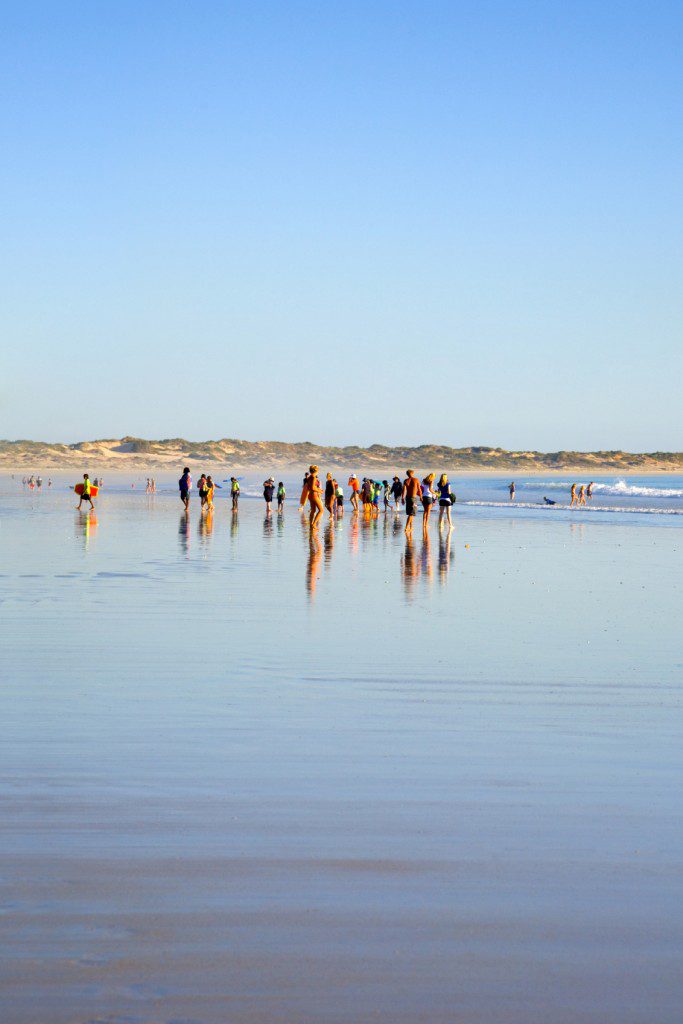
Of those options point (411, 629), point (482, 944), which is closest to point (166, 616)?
point (411, 629)

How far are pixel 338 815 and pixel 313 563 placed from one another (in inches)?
617

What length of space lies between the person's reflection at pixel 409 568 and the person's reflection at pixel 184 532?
4.69 m

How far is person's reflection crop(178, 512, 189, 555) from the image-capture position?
81.5 feet

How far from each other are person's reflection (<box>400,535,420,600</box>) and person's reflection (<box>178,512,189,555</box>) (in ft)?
15.4

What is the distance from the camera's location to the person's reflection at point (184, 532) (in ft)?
81.5

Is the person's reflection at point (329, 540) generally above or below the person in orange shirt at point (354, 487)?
below

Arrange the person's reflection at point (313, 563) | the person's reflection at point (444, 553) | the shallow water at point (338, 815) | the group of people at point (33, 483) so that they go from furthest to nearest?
the group of people at point (33, 483), the person's reflection at point (444, 553), the person's reflection at point (313, 563), the shallow water at point (338, 815)

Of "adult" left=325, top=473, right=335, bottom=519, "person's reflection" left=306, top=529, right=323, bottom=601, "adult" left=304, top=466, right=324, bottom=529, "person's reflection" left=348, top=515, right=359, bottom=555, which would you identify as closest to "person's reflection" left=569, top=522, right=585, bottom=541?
"person's reflection" left=348, top=515, right=359, bottom=555

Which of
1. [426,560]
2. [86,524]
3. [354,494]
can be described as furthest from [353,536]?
[354,494]

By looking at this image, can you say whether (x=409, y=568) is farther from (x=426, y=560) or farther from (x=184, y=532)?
(x=184, y=532)

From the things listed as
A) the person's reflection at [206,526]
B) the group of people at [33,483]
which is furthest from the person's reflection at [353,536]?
the group of people at [33,483]

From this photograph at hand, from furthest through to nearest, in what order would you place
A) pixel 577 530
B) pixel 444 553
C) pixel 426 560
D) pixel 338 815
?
1. pixel 577 530
2. pixel 444 553
3. pixel 426 560
4. pixel 338 815

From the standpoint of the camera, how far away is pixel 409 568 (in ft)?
67.9

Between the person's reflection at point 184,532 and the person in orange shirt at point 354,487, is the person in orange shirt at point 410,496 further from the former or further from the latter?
the person in orange shirt at point 354,487
